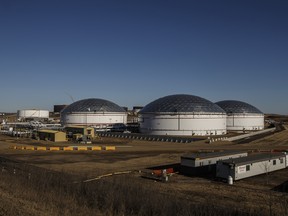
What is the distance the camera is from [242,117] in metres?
98.0

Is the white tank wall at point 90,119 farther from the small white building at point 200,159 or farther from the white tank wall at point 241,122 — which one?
the small white building at point 200,159

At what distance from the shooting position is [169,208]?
17625 mm

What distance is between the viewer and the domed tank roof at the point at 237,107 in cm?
9875

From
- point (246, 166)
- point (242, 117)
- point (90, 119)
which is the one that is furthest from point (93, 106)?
point (246, 166)

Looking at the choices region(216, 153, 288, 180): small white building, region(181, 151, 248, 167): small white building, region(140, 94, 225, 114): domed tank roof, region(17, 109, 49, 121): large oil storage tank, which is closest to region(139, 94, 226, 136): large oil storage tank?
region(140, 94, 225, 114): domed tank roof

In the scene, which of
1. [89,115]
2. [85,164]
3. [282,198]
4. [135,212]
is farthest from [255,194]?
[89,115]

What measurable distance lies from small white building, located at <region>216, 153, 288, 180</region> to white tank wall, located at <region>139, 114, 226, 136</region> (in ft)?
142

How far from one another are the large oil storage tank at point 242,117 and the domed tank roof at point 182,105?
16.7 meters

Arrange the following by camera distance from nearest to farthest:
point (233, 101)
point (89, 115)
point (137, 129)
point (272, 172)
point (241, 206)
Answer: point (241, 206)
point (272, 172)
point (137, 129)
point (89, 115)
point (233, 101)

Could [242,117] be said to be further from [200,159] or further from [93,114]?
[200,159]

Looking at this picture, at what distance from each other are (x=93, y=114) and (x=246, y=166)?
72.7 m

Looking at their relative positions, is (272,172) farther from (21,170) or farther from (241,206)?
(21,170)

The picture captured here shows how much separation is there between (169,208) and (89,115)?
82.8 m

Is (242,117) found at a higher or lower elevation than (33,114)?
lower
